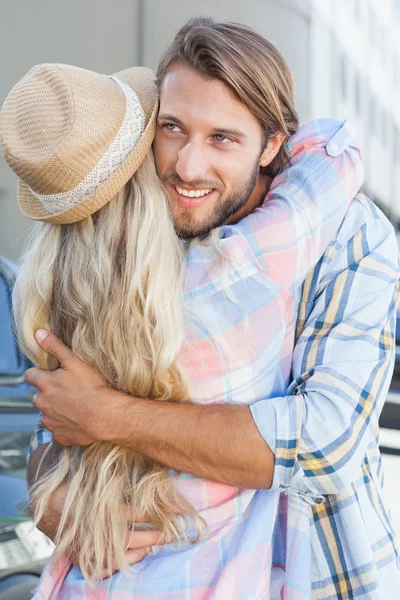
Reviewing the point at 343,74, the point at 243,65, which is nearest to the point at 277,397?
the point at 243,65

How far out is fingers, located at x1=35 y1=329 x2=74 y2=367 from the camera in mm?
1815

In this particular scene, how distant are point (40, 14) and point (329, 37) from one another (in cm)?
432

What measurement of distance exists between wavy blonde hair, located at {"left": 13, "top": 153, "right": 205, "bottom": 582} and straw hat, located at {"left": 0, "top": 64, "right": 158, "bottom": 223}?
0.24 feet

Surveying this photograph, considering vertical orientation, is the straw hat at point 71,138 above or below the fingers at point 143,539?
above

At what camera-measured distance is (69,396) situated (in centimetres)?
178

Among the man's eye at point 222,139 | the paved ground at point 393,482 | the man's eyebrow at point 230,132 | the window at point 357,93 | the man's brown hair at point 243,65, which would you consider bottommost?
the paved ground at point 393,482

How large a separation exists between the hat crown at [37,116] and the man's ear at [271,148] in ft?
1.78

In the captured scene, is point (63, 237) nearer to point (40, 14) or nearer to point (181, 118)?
point (181, 118)

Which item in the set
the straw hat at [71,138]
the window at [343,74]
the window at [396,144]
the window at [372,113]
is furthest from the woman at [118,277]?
the window at [396,144]

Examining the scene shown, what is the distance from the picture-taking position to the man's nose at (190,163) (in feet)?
6.16

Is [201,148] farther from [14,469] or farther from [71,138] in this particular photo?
[14,469]

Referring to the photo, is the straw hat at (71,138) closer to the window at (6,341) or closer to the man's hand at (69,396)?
the man's hand at (69,396)

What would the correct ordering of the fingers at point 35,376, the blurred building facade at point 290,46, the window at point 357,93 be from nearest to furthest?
the fingers at point 35,376
the blurred building facade at point 290,46
the window at point 357,93

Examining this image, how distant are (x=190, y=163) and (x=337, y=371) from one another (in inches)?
23.4
